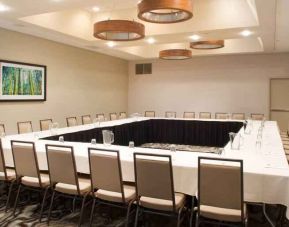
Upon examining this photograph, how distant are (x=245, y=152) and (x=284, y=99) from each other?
7.01 meters

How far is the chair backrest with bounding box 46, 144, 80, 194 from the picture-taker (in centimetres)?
314

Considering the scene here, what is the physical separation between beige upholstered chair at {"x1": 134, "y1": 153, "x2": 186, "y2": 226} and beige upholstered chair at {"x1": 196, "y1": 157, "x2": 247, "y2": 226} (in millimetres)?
263

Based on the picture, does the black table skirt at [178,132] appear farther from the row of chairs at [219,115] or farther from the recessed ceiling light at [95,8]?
the recessed ceiling light at [95,8]

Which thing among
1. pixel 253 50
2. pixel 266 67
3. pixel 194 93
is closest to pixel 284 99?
pixel 266 67

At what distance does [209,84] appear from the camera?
1059 centimetres

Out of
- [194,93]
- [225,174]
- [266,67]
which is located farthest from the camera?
[194,93]

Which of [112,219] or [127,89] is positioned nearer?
[112,219]

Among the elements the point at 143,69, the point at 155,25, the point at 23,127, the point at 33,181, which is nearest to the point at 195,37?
the point at 155,25

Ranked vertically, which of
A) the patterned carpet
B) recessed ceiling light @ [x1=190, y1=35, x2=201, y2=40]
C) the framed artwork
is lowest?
the patterned carpet

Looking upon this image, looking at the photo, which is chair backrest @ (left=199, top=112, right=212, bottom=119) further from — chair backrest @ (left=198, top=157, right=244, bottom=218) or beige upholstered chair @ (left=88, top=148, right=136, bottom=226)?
chair backrest @ (left=198, top=157, right=244, bottom=218)

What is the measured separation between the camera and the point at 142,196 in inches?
114

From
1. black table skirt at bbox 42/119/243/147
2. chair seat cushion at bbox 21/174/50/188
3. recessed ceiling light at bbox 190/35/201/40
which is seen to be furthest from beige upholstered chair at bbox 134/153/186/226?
recessed ceiling light at bbox 190/35/201/40

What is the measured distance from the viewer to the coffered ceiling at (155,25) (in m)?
4.76

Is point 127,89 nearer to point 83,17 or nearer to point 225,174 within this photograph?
point 83,17
